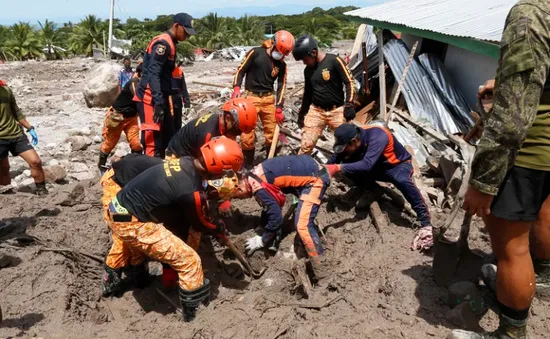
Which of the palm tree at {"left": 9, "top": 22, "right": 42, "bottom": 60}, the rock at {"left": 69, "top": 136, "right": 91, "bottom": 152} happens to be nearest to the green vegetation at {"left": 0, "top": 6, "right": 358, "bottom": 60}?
the palm tree at {"left": 9, "top": 22, "right": 42, "bottom": 60}

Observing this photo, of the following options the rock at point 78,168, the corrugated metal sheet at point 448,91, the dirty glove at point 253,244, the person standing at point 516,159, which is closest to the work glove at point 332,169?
the dirty glove at point 253,244

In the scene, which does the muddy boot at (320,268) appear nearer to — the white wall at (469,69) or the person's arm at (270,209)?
the person's arm at (270,209)

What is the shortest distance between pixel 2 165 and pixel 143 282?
8.63 ft

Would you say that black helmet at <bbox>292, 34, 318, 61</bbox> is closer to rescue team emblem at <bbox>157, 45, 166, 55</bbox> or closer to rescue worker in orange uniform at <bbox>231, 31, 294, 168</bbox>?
rescue worker in orange uniform at <bbox>231, 31, 294, 168</bbox>

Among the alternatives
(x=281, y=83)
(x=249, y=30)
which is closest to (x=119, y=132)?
(x=281, y=83)

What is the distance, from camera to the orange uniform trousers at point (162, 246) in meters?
3.78

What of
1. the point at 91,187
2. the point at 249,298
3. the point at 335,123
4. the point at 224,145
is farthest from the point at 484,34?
the point at 91,187

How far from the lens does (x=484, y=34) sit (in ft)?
19.1

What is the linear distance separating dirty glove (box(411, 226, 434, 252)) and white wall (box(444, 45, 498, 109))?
142 inches

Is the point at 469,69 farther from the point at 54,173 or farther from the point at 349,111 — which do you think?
the point at 54,173

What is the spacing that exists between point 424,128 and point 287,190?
11.4 feet

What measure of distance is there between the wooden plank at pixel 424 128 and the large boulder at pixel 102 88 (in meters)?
7.39

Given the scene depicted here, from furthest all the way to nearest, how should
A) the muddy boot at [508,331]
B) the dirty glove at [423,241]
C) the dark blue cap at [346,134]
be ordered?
the dark blue cap at [346,134]
the dirty glove at [423,241]
the muddy boot at [508,331]

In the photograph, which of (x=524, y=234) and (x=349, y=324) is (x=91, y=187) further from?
(x=524, y=234)
